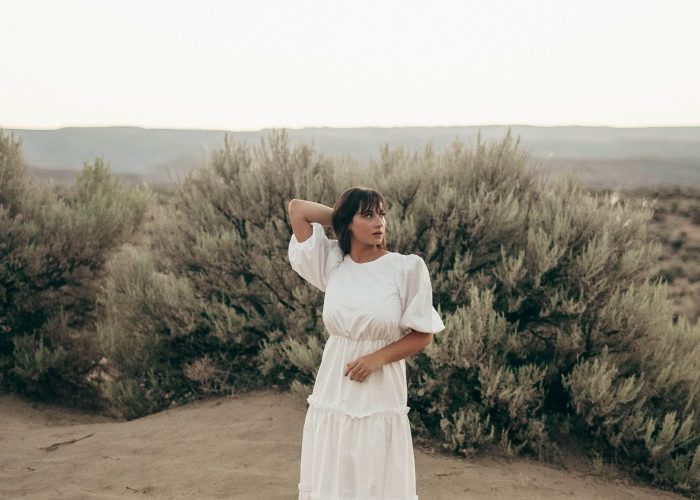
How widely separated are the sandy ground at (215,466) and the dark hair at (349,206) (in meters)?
2.49

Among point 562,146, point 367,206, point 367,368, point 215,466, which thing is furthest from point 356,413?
point 562,146

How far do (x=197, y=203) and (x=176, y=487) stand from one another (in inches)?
153

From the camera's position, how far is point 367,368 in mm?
3715

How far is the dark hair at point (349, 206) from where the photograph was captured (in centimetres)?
393

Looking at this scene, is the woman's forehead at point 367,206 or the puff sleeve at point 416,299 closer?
the puff sleeve at point 416,299

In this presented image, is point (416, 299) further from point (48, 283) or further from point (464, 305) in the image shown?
point (48, 283)

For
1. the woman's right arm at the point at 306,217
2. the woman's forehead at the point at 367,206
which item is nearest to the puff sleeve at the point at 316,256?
the woman's right arm at the point at 306,217

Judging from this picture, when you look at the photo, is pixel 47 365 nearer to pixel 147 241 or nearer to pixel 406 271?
pixel 147 241

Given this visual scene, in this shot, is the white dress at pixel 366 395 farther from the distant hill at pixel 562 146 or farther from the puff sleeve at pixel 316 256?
the distant hill at pixel 562 146

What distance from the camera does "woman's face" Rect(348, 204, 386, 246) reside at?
3883 mm

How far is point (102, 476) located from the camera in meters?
6.30

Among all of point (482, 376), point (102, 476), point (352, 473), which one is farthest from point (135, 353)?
point (352, 473)

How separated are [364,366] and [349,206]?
83 cm

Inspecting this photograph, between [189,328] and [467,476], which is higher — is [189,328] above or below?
above
